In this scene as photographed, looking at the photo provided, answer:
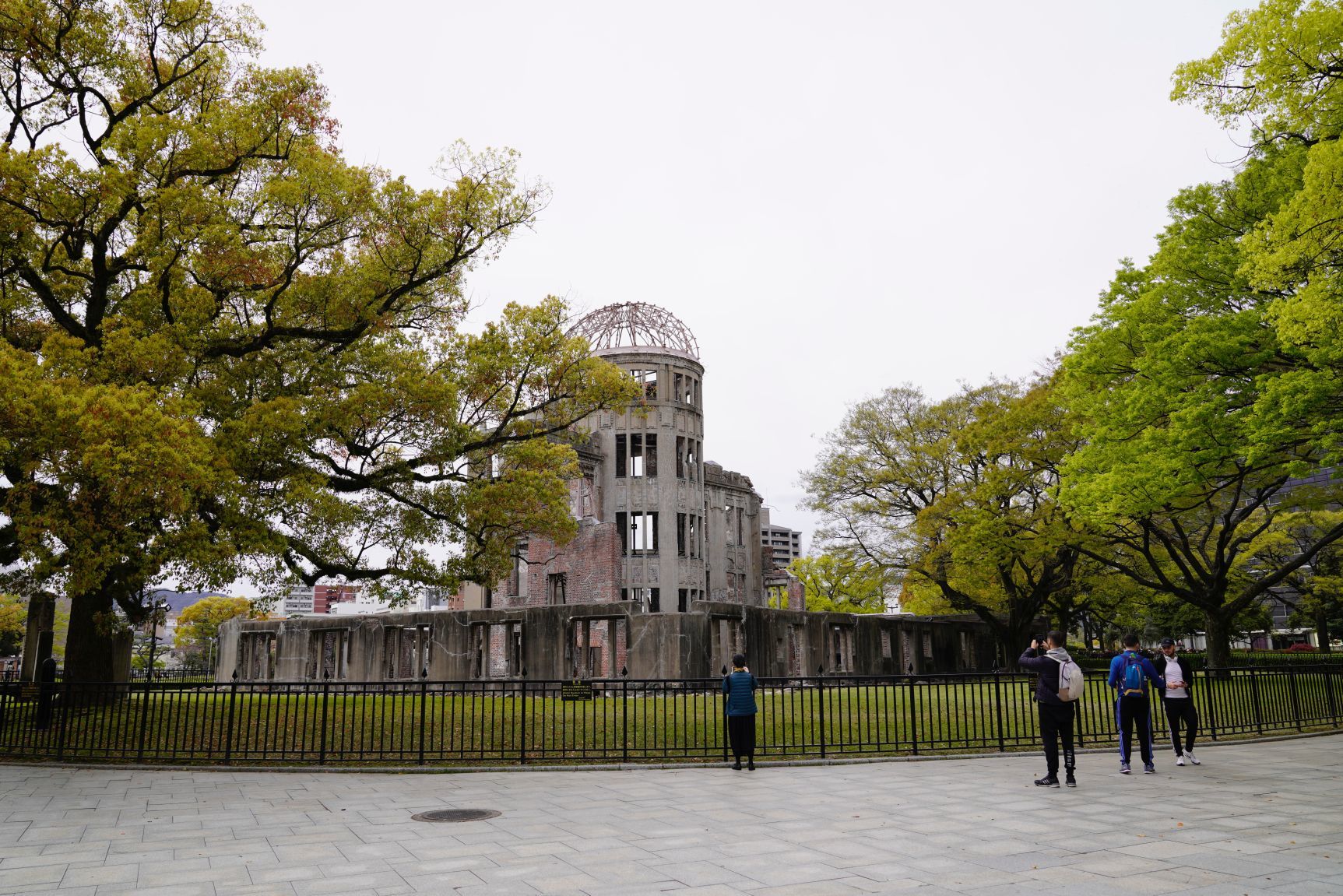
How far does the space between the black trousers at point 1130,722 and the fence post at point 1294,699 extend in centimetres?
760

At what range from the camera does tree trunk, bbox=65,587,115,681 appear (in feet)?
62.8

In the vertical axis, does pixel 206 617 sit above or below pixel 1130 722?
above

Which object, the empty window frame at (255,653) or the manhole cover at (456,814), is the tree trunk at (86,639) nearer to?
the manhole cover at (456,814)

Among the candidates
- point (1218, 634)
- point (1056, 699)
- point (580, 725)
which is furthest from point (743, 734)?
point (1218, 634)

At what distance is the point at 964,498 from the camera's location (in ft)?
116

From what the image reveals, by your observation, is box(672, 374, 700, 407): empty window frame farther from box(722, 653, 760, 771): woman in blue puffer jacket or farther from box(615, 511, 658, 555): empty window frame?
box(722, 653, 760, 771): woman in blue puffer jacket

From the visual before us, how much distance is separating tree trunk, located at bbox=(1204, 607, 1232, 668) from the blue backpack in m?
18.4

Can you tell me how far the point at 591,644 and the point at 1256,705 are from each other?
74.3 feet

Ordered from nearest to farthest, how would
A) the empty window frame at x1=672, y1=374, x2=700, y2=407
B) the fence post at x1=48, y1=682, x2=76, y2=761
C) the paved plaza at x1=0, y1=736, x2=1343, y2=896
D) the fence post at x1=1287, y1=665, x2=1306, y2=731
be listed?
the paved plaza at x1=0, y1=736, x2=1343, y2=896 < the fence post at x1=48, y1=682, x2=76, y2=761 < the fence post at x1=1287, y1=665, x2=1306, y2=731 < the empty window frame at x1=672, y1=374, x2=700, y2=407

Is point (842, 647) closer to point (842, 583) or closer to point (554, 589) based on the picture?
point (554, 589)

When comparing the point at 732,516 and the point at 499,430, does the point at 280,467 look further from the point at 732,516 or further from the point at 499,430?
the point at 732,516

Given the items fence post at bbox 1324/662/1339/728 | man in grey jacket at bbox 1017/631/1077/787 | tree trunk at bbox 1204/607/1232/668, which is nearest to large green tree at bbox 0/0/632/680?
man in grey jacket at bbox 1017/631/1077/787

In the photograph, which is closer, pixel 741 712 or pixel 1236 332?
pixel 741 712

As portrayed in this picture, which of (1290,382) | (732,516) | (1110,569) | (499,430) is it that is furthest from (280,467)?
(732,516)
